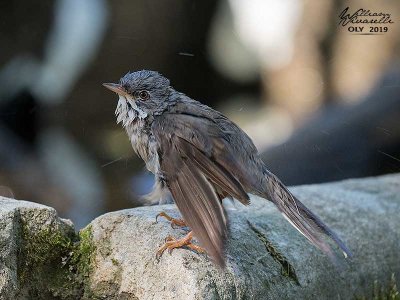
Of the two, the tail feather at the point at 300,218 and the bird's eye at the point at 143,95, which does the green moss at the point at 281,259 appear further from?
the bird's eye at the point at 143,95

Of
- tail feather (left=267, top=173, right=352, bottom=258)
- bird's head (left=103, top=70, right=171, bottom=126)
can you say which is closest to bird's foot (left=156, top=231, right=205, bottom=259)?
tail feather (left=267, top=173, right=352, bottom=258)

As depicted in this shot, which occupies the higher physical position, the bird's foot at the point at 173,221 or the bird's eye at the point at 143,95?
the bird's eye at the point at 143,95

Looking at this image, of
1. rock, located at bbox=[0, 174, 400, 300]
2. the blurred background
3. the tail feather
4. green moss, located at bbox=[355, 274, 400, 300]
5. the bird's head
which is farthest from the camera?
the blurred background

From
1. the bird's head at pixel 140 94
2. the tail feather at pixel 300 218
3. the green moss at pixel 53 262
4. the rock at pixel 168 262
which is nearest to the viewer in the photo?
the rock at pixel 168 262

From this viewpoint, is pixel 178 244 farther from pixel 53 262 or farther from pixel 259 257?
pixel 53 262

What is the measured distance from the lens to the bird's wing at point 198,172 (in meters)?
3.81

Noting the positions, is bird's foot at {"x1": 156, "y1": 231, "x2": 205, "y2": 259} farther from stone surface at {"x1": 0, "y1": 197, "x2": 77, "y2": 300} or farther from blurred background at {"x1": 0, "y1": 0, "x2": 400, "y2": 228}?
blurred background at {"x1": 0, "y1": 0, "x2": 400, "y2": 228}

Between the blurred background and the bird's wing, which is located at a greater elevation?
the bird's wing

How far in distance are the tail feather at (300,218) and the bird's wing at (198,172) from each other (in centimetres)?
37
